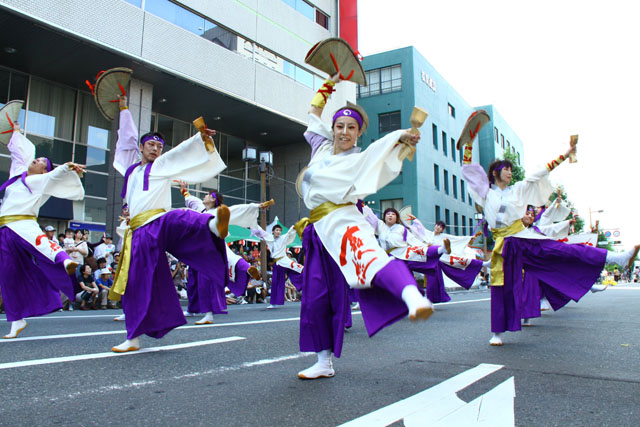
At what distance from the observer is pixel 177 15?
16.9 meters

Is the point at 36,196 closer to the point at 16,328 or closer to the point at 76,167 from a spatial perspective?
the point at 76,167

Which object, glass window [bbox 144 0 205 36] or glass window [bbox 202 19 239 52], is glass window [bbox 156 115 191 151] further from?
glass window [bbox 144 0 205 36]

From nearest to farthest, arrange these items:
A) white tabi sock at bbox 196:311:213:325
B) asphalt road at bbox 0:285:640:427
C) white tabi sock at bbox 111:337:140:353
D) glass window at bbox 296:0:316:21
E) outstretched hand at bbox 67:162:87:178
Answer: asphalt road at bbox 0:285:640:427, white tabi sock at bbox 111:337:140:353, outstretched hand at bbox 67:162:87:178, white tabi sock at bbox 196:311:213:325, glass window at bbox 296:0:316:21

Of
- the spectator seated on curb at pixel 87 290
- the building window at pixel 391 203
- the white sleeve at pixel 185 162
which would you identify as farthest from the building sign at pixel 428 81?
the white sleeve at pixel 185 162

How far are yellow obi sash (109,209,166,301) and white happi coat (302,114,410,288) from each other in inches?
65.9

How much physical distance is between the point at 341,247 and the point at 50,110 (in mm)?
16488

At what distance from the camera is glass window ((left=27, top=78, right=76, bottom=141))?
15.9 m

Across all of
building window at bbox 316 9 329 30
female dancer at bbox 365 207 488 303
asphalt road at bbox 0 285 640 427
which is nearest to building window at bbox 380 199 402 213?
building window at bbox 316 9 329 30

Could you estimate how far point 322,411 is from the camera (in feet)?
8.02

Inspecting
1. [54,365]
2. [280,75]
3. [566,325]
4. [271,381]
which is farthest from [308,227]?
[280,75]

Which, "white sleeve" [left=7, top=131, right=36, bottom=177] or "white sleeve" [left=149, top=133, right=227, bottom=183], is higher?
"white sleeve" [left=7, top=131, right=36, bottom=177]

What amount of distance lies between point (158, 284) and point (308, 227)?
5.21 feet

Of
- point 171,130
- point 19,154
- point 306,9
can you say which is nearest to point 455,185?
point 306,9

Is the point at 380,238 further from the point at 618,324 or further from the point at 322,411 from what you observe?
the point at 322,411
